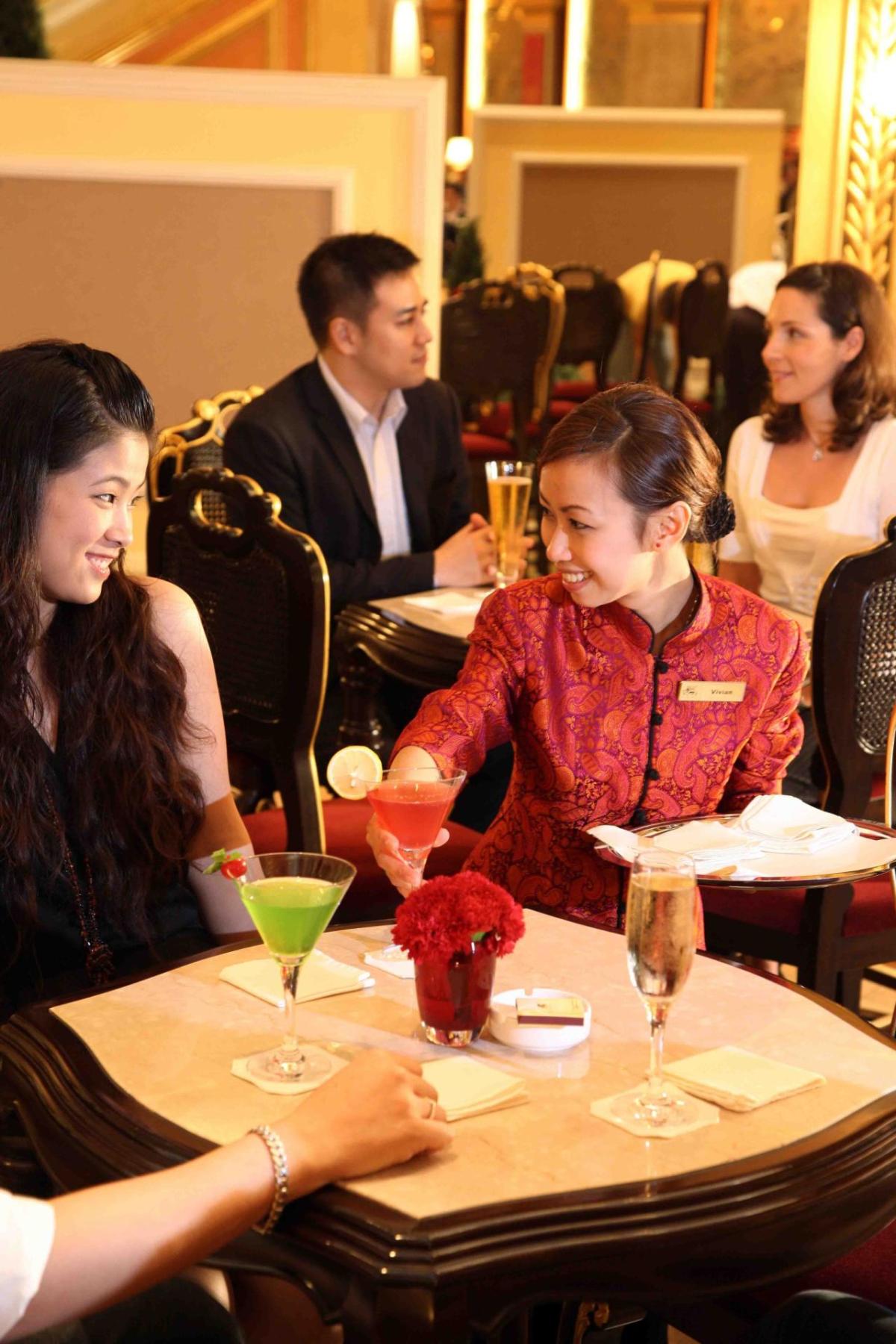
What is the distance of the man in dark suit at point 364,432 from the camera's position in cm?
398

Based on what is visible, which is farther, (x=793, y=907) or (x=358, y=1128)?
(x=793, y=907)

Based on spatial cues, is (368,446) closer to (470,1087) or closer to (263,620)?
(263,620)

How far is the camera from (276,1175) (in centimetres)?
128

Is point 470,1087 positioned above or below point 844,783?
above

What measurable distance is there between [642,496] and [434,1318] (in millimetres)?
1292

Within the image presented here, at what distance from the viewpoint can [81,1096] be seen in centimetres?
146

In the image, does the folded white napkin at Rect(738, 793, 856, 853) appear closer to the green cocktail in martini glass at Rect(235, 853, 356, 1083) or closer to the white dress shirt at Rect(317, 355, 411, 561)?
the green cocktail in martini glass at Rect(235, 853, 356, 1083)

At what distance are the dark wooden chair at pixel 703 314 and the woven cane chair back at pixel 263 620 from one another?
220 inches

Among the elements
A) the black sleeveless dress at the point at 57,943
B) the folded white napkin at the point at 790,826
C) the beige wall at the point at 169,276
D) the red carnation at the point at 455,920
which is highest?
the beige wall at the point at 169,276

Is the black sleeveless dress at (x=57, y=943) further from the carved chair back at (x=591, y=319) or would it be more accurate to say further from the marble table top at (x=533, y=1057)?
the carved chair back at (x=591, y=319)

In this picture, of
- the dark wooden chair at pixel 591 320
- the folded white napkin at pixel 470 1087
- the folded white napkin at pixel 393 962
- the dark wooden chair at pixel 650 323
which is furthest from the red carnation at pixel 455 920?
the dark wooden chair at pixel 650 323

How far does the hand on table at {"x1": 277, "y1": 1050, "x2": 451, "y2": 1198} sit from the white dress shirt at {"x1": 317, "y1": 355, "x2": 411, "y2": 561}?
2838 millimetres

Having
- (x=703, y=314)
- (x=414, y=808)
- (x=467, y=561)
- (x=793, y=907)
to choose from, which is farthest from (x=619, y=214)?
(x=414, y=808)

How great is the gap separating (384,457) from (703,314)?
15.4 feet
